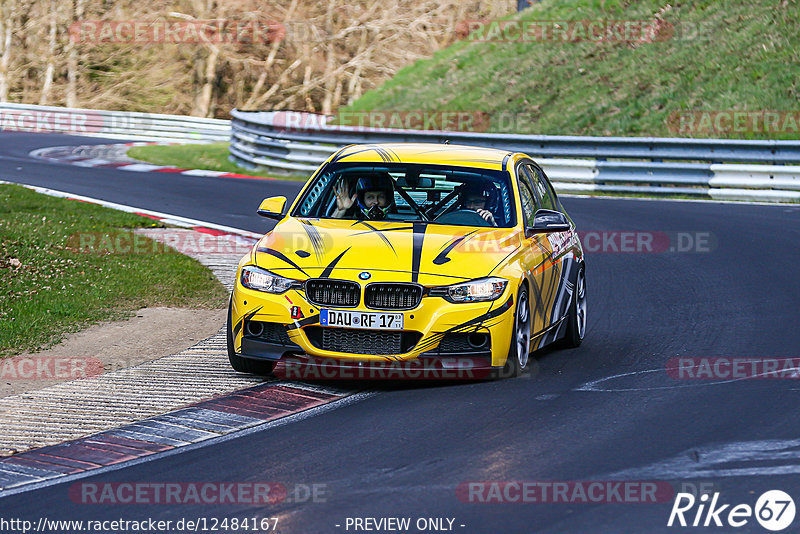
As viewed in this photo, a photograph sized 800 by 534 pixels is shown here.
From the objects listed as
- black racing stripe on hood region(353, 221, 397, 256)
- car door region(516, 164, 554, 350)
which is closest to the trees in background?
car door region(516, 164, 554, 350)

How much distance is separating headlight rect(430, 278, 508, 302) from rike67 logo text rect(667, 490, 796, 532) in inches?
104

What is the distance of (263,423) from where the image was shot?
7.63 m

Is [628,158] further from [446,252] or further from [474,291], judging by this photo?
[474,291]

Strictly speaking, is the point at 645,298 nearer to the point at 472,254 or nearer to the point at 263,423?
the point at 472,254

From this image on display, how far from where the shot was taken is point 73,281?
42.0ft

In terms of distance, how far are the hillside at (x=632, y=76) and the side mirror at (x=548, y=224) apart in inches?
706

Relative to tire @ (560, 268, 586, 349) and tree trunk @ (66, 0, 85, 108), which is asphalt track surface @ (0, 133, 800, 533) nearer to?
tire @ (560, 268, 586, 349)

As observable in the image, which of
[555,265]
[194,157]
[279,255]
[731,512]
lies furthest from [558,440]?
[194,157]

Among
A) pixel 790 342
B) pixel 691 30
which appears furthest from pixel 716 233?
pixel 691 30

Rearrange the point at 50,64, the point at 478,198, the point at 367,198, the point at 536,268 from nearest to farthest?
the point at 536,268
the point at 478,198
the point at 367,198
the point at 50,64

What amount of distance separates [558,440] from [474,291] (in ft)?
5.11

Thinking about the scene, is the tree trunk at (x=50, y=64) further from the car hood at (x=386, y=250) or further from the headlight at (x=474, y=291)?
the headlight at (x=474, y=291)

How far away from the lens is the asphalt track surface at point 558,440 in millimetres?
5906

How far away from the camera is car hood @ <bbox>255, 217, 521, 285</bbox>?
8.40 meters
